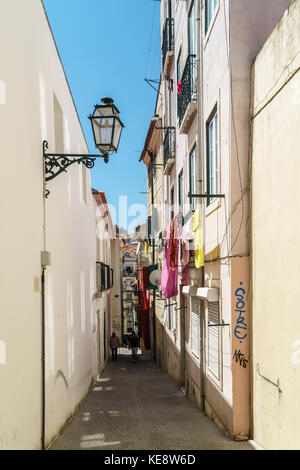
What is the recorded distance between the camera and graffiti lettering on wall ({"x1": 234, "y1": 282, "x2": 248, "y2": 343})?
666 centimetres

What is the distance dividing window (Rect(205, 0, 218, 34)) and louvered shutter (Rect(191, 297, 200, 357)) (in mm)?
5771

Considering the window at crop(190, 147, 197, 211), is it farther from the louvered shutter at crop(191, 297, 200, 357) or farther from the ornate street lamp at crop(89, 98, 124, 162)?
the ornate street lamp at crop(89, 98, 124, 162)

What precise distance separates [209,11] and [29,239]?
5901 millimetres

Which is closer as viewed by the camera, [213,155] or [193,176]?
[213,155]

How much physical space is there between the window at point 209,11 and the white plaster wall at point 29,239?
296 centimetres

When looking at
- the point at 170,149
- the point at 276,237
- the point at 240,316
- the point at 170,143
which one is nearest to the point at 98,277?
the point at 170,149

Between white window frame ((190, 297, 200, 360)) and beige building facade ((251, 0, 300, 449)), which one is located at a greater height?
beige building facade ((251, 0, 300, 449))

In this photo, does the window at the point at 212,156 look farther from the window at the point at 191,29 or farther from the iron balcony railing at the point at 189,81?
the window at the point at 191,29

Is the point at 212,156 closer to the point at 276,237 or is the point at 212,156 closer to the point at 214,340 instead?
the point at 276,237

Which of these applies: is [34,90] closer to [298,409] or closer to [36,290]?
[36,290]

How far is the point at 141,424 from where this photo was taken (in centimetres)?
779

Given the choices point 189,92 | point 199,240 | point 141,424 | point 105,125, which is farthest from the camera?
point 189,92

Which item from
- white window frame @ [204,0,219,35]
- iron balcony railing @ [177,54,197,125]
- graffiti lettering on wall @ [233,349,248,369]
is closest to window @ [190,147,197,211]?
iron balcony railing @ [177,54,197,125]

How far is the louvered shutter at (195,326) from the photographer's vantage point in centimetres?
999
